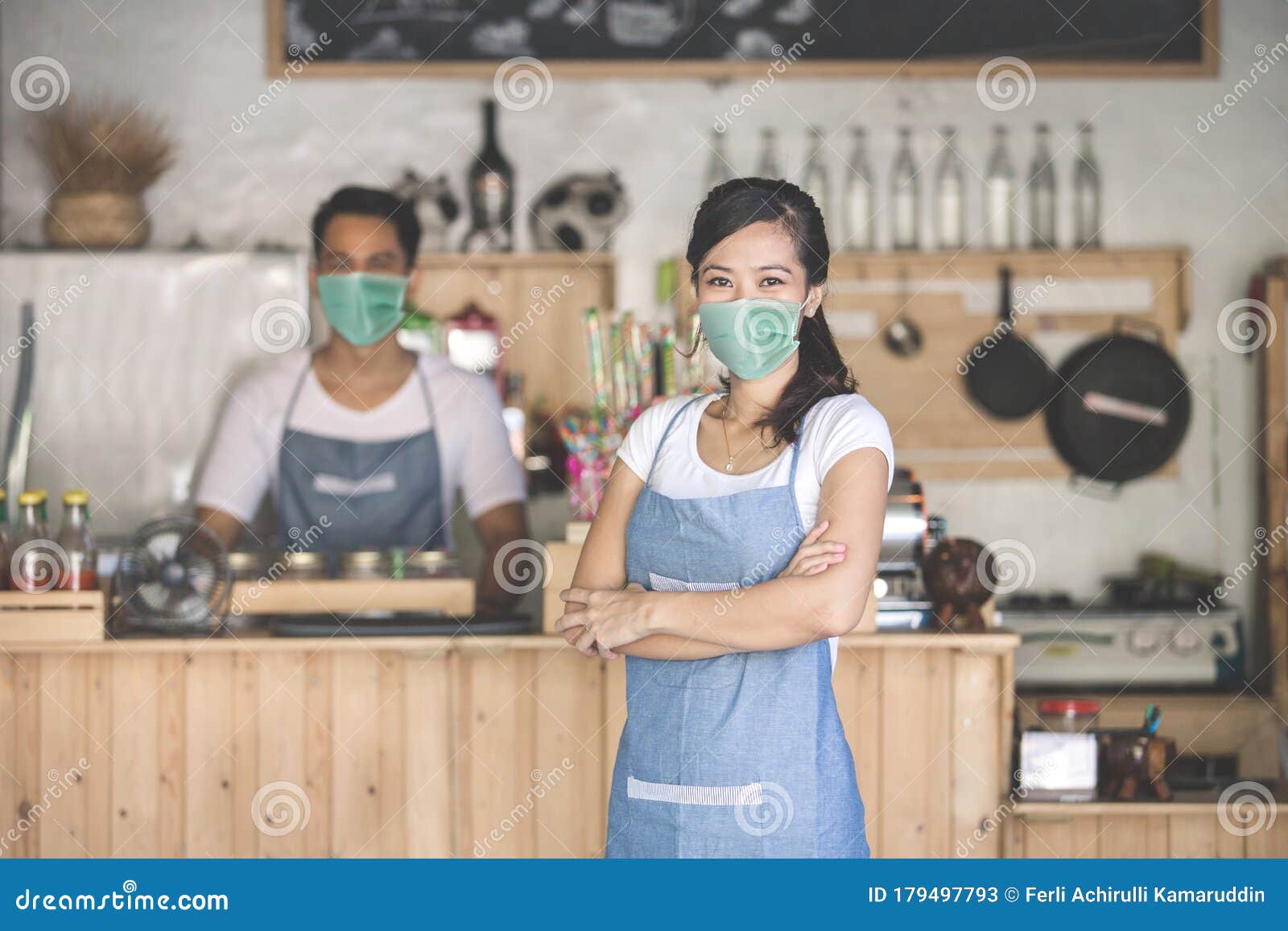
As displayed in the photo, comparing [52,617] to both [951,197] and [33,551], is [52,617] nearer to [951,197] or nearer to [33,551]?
[33,551]

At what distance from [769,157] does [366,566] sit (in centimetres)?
204

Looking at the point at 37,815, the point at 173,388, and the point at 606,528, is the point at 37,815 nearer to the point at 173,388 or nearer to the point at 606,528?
the point at 606,528

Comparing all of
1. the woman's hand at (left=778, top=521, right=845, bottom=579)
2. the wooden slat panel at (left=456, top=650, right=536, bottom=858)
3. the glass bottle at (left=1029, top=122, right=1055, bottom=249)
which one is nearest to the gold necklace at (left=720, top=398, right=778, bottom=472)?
the woman's hand at (left=778, top=521, right=845, bottom=579)

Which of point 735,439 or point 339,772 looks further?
point 339,772

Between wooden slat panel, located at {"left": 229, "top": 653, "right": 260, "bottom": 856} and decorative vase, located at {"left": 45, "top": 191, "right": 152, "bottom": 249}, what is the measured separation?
5.86 feet

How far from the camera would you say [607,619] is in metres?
1.90

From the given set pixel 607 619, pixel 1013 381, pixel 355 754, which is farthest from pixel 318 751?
pixel 1013 381

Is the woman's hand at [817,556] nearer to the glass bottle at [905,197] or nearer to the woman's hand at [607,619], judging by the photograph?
the woman's hand at [607,619]

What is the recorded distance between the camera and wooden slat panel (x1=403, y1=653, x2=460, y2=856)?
8.23 feet

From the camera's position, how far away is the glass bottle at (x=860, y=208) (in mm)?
4102

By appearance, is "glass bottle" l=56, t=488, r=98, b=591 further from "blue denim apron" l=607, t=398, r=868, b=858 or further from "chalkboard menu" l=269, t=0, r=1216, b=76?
"chalkboard menu" l=269, t=0, r=1216, b=76
